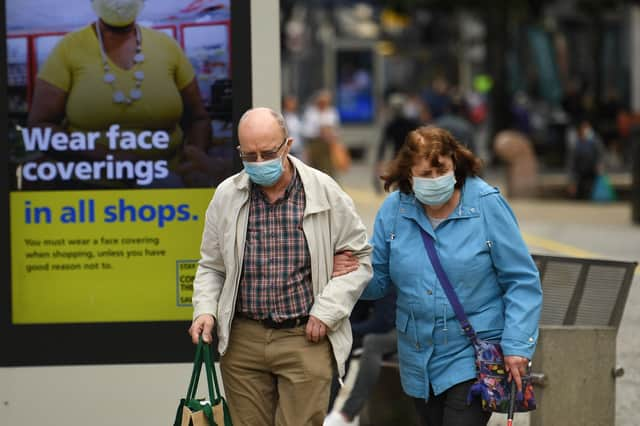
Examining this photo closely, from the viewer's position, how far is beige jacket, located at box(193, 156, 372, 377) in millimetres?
4598

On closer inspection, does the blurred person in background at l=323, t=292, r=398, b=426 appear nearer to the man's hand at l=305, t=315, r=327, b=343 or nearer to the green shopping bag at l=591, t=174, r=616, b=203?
the man's hand at l=305, t=315, r=327, b=343

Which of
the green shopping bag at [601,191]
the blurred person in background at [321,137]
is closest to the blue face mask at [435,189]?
the green shopping bag at [601,191]

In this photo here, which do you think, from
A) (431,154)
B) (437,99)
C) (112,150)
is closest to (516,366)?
(431,154)

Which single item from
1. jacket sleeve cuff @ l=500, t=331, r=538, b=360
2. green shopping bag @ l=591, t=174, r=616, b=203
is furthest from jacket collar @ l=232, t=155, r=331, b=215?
green shopping bag @ l=591, t=174, r=616, b=203

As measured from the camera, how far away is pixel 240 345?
4.69 metres

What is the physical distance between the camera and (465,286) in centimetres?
468

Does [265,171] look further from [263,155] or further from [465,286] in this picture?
[465,286]

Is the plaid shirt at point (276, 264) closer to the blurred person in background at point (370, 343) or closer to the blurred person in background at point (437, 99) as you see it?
the blurred person in background at point (370, 343)

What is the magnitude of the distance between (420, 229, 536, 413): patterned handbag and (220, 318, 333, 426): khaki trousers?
468mm

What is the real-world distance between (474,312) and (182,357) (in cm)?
181

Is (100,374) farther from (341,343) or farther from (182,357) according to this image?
(341,343)

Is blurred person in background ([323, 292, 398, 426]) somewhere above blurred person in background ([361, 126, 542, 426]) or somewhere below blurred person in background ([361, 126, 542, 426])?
below

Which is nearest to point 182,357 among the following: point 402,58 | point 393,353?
point 393,353

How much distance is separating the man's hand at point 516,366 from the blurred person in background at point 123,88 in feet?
6.51
